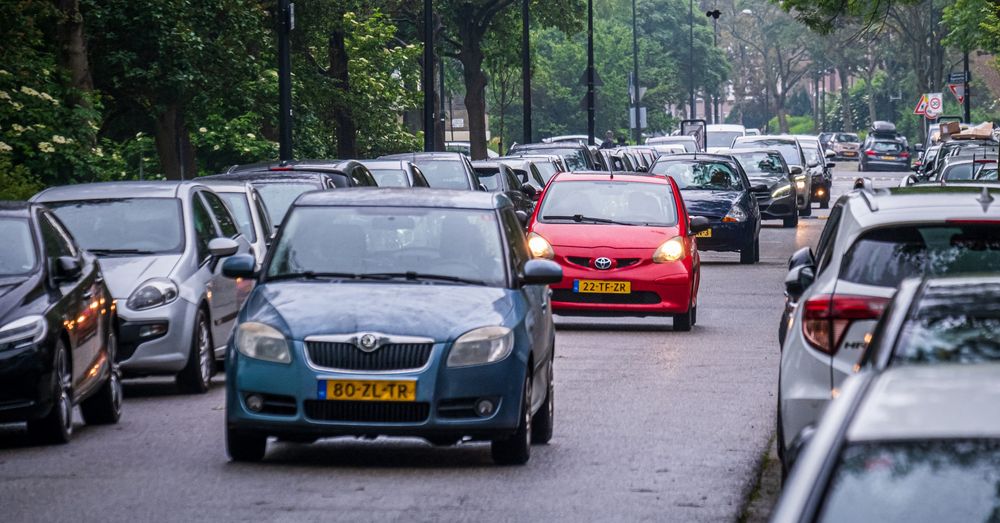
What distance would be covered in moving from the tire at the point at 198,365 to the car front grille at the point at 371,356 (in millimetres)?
4106

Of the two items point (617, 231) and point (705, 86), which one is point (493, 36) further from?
point (705, 86)

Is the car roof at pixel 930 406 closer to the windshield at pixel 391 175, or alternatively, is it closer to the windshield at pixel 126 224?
the windshield at pixel 126 224

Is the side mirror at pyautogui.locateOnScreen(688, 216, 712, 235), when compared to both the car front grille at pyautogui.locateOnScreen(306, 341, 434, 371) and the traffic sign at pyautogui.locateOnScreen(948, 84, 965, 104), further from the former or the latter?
the traffic sign at pyautogui.locateOnScreen(948, 84, 965, 104)

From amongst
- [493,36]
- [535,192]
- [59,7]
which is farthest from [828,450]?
[493,36]

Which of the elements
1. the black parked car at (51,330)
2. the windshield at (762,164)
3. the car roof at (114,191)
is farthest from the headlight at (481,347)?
the windshield at (762,164)

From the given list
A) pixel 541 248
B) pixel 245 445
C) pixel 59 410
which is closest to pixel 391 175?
pixel 541 248

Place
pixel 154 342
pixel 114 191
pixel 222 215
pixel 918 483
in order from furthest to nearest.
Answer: pixel 222 215 → pixel 114 191 → pixel 154 342 → pixel 918 483

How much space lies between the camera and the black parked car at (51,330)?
11281mm

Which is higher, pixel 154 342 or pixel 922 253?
pixel 922 253

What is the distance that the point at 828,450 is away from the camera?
4.10m

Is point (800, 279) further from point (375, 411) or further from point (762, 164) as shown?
point (762, 164)

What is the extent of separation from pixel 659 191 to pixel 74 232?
301 inches

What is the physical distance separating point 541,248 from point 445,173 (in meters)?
10.2

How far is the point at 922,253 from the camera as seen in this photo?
Answer: 9.06 meters
